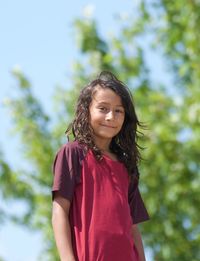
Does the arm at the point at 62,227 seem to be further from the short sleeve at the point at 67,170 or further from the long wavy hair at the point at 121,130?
the long wavy hair at the point at 121,130

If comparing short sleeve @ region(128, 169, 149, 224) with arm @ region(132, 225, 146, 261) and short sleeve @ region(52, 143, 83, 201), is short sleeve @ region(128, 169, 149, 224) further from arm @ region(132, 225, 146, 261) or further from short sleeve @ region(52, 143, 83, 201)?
short sleeve @ region(52, 143, 83, 201)

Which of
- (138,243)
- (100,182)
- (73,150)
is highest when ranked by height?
(73,150)

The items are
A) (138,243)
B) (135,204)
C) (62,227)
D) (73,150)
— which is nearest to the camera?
(62,227)

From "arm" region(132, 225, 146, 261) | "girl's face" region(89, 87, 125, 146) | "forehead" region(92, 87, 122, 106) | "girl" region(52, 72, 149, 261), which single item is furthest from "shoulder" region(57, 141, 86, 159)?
"arm" region(132, 225, 146, 261)

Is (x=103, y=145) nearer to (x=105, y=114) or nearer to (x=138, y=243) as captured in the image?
(x=105, y=114)

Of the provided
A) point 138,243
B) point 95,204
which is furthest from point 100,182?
point 138,243

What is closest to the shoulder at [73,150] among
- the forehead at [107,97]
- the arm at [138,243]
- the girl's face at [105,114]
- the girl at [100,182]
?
the girl at [100,182]

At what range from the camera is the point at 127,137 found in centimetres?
365

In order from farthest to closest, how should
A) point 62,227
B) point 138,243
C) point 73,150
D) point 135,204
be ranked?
1. point 135,204
2. point 138,243
3. point 73,150
4. point 62,227

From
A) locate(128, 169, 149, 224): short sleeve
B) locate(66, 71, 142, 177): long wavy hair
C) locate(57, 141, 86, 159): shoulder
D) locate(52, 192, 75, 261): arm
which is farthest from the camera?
locate(128, 169, 149, 224): short sleeve

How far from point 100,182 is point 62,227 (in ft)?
0.80

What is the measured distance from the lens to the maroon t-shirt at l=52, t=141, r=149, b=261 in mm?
3246

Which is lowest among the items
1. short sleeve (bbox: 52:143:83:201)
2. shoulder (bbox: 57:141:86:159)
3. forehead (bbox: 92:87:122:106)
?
short sleeve (bbox: 52:143:83:201)

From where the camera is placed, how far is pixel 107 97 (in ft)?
11.5
